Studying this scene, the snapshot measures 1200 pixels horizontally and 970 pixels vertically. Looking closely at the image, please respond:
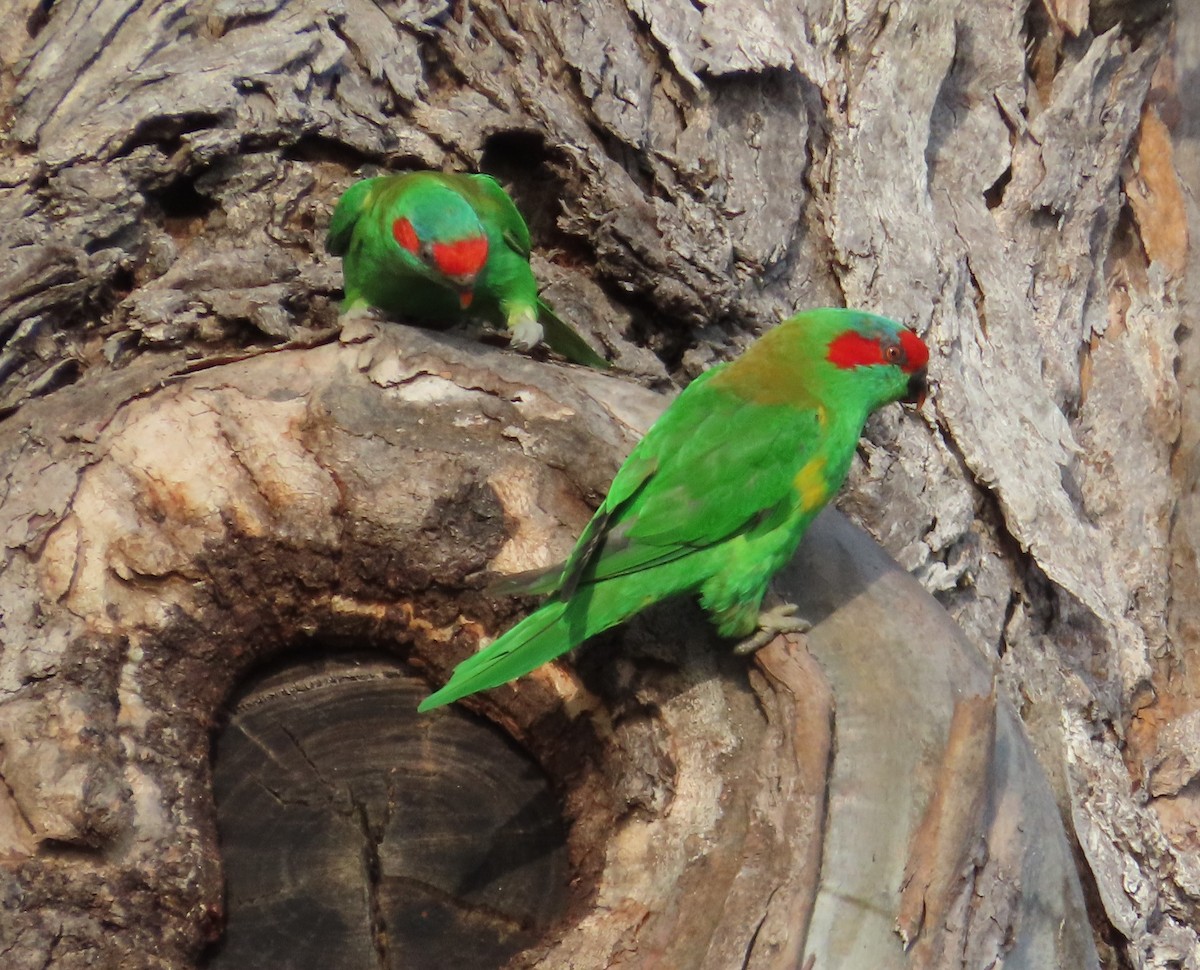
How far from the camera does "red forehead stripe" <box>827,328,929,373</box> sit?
109 inches

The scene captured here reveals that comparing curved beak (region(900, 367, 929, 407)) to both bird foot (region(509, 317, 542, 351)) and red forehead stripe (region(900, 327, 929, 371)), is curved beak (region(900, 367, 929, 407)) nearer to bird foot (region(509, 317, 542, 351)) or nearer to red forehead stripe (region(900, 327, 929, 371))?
red forehead stripe (region(900, 327, 929, 371))

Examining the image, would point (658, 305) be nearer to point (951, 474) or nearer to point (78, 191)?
point (951, 474)

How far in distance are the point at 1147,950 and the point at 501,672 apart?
7.09 feet

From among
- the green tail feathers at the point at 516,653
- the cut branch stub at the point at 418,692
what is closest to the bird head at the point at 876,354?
the cut branch stub at the point at 418,692

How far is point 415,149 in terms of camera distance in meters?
3.44

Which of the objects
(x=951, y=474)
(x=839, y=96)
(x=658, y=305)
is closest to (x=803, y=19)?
(x=839, y=96)

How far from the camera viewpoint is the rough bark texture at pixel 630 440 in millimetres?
2268

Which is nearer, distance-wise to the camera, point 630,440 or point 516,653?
point 516,653

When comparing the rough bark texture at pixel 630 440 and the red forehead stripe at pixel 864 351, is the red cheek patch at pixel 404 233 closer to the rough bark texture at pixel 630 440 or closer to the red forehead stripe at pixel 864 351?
the rough bark texture at pixel 630 440

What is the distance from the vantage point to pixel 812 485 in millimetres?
2549

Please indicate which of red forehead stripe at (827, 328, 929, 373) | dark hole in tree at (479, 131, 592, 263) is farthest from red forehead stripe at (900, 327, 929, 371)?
dark hole in tree at (479, 131, 592, 263)

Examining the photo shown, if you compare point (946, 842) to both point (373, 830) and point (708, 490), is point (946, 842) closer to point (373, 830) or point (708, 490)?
point (708, 490)

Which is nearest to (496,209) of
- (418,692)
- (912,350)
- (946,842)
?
(912,350)

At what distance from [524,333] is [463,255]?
0.88 feet
